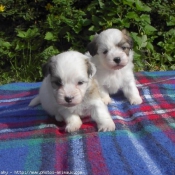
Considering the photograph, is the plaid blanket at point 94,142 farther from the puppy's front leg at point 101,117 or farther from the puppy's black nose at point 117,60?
the puppy's black nose at point 117,60

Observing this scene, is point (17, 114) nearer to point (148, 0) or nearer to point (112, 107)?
point (112, 107)

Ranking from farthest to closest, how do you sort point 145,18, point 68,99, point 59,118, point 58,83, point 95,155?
point 145,18 < point 59,118 < point 58,83 < point 68,99 < point 95,155

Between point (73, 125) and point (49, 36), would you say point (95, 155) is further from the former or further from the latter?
point (49, 36)

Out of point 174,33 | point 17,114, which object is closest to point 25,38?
point 17,114

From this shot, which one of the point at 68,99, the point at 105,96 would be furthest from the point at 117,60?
the point at 68,99

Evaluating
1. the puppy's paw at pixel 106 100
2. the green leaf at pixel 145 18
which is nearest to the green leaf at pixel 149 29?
the green leaf at pixel 145 18

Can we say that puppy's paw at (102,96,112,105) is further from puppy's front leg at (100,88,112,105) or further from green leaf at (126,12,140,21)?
green leaf at (126,12,140,21)

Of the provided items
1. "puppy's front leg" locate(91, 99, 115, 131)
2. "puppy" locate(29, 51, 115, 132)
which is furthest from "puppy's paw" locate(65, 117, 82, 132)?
"puppy's front leg" locate(91, 99, 115, 131)

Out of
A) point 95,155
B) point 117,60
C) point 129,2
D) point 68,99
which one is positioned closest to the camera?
point 95,155
